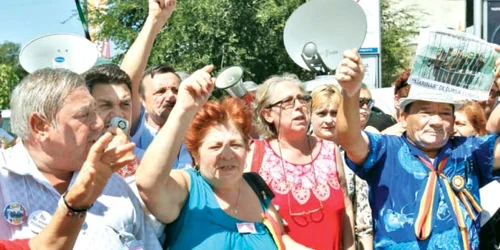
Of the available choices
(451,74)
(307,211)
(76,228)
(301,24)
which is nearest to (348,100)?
(451,74)

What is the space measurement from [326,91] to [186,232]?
2219 mm

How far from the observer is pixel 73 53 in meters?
4.08

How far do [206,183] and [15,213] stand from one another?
0.88 meters

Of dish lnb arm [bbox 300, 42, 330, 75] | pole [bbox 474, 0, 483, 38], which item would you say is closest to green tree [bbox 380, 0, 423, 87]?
pole [bbox 474, 0, 483, 38]

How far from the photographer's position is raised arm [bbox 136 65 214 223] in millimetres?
2695

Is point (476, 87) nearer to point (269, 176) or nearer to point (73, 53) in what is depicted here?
point (269, 176)

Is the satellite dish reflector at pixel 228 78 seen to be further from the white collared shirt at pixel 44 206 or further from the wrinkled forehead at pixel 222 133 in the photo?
the white collared shirt at pixel 44 206

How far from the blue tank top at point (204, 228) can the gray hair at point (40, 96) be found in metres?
0.71

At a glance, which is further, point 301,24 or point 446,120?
point 301,24

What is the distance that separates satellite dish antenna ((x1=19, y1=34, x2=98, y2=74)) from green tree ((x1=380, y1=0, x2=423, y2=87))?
57.2ft

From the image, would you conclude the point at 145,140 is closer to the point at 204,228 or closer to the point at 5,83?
the point at 204,228

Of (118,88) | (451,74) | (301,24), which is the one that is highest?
(118,88)

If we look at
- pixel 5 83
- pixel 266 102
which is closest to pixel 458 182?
pixel 266 102

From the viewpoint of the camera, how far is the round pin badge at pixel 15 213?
2.46 metres
